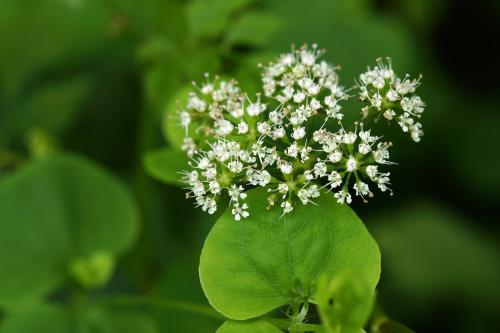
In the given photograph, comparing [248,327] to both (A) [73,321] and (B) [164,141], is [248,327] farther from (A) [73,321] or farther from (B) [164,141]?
(B) [164,141]

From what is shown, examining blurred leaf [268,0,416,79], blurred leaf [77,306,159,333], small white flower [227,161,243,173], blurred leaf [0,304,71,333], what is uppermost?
blurred leaf [268,0,416,79]

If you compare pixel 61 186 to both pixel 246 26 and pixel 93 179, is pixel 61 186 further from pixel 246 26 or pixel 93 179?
pixel 246 26

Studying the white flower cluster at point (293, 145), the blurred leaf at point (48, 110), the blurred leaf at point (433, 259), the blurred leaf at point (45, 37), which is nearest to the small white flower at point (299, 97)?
the white flower cluster at point (293, 145)

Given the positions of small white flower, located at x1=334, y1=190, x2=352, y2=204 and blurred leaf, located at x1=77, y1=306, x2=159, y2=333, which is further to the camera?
blurred leaf, located at x1=77, y1=306, x2=159, y2=333

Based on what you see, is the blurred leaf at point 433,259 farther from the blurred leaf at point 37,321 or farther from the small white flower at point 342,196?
the small white flower at point 342,196

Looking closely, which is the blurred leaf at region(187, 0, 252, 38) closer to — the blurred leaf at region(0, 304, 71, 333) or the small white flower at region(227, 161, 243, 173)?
the small white flower at region(227, 161, 243, 173)

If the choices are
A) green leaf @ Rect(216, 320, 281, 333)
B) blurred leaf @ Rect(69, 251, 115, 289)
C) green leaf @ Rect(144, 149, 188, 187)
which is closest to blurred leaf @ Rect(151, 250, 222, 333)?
blurred leaf @ Rect(69, 251, 115, 289)
